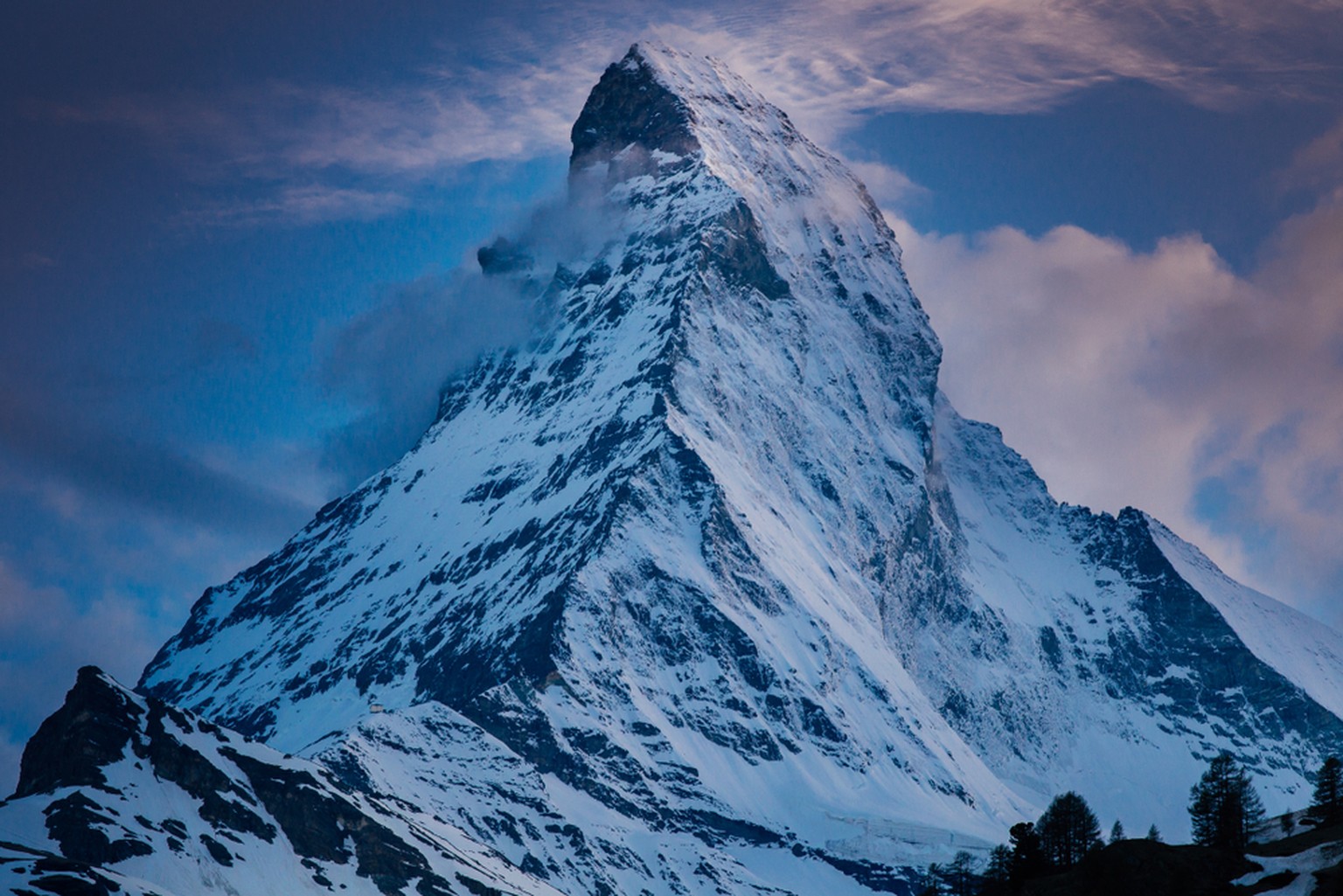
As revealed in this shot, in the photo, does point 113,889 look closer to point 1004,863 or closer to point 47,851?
point 47,851

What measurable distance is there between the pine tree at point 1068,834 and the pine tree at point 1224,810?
7.82 m

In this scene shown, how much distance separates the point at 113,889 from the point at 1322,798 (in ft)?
340

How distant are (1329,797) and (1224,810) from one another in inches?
305

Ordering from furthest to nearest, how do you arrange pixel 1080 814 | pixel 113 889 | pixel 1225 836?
1. pixel 113 889
2. pixel 1080 814
3. pixel 1225 836

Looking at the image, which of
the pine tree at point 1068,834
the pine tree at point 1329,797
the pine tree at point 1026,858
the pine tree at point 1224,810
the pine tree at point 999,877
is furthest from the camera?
the pine tree at point 1068,834

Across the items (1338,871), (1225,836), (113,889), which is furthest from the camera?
(113,889)

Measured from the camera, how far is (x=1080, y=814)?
157 m

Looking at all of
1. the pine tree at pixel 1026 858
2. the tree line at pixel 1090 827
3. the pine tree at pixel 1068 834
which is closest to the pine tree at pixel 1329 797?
the tree line at pixel 1090 827

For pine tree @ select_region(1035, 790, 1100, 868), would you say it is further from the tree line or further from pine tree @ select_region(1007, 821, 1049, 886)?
pine tree @ select_region(1007, 821, 1049, 886)

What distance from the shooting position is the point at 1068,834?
155 metres

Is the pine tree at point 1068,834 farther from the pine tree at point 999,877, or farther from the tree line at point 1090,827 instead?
the pine tree at point 999,877

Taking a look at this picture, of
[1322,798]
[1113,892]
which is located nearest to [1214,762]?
[1322,798]

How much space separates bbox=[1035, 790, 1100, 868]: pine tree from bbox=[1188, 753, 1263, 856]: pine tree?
7820 mm

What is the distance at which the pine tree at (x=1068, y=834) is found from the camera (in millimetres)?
154113
